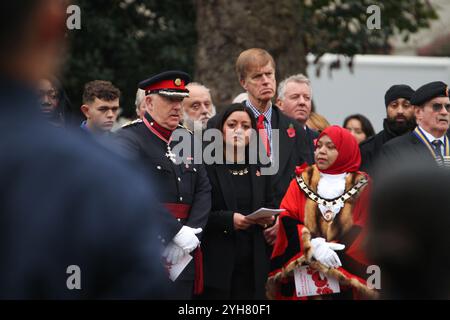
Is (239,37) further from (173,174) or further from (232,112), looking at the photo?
(173,174)

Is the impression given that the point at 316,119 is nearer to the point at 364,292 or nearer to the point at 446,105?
the point at 446,105

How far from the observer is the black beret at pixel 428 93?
6832 mm

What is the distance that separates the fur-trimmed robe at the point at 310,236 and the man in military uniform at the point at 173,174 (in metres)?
0.53

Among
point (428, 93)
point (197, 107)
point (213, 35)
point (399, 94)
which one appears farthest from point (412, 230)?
point (213, 35)

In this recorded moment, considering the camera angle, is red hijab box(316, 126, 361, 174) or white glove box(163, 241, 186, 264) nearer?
white glove box(163, 241, 186, 264)

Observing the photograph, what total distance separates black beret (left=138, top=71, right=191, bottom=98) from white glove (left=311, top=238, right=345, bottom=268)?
4.16 ft

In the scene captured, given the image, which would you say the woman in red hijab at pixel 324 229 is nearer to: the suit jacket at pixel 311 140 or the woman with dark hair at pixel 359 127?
the suit jacket at pixel 311 140

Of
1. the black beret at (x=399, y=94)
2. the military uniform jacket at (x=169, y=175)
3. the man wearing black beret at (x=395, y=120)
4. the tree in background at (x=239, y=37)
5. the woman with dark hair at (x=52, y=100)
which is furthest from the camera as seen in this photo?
the tree in background at (x=239, y=37)

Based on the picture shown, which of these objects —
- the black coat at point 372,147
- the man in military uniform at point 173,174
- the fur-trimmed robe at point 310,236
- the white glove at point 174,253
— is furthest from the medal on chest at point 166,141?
the black coat at point 372,147

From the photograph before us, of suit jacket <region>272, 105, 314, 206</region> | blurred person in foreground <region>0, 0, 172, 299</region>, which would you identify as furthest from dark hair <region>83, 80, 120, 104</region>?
blurred person in foreground <region>0, 0, 172, 299</region>

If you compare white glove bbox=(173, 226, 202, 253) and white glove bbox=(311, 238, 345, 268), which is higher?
white glove bbox=(173, 226, 202, 253)

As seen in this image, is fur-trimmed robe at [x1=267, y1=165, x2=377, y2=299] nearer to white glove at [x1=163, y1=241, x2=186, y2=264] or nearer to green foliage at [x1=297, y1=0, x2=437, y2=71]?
white glove at [x1=163, y1=241, x2=186, y2=264]

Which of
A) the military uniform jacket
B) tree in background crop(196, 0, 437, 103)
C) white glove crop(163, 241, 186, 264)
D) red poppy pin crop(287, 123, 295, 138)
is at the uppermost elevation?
tree in background crop(196, 0, 437, 103)

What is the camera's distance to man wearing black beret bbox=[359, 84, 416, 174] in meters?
7.40
